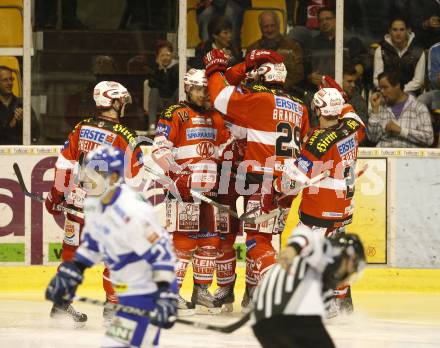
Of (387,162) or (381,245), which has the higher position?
(387,162)

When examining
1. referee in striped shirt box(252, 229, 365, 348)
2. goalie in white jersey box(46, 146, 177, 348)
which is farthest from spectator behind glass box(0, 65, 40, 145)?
referee in striped shirt box(252, 229, 365, 348)

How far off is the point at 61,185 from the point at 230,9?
117 inches

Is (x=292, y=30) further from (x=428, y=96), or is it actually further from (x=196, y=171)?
(x=196, y=171)

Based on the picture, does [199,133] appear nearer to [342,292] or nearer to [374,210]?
[342,292]

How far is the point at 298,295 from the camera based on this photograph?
5477 millimetres

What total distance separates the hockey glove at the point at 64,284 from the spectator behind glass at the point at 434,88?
5.54m

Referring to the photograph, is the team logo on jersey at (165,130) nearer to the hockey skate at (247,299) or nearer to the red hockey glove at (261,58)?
the red hockey glove at (261,58)

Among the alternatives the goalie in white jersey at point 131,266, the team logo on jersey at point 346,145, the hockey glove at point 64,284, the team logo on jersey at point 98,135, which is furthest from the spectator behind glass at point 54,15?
the hockey glove at point 64,284

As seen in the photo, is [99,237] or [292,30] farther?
[292,30]

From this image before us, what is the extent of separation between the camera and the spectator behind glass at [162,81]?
10.6 metres

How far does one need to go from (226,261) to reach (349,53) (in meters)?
2.54

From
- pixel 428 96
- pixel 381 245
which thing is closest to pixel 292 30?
pixel 428 96

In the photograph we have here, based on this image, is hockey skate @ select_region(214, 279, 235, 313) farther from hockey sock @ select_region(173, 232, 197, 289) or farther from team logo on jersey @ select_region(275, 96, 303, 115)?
team logo on jersey @ select_region(275, 96, 303, 115)

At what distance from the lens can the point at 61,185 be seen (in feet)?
27.7
